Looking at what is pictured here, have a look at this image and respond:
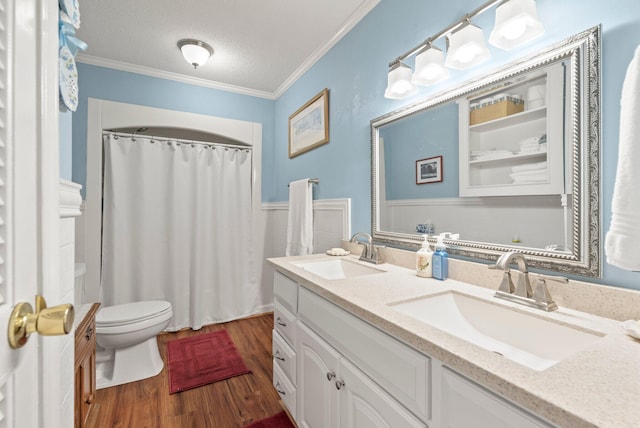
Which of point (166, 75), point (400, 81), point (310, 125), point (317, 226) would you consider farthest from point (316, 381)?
point (166, 75)

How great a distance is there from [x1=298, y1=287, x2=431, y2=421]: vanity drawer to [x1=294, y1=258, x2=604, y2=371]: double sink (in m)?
0.13

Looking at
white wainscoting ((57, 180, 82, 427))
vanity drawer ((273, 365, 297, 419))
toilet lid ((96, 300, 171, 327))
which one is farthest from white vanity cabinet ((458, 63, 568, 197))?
toilet lid ((96, 300, 171, 327))

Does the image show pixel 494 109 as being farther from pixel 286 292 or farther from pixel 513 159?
pixel 286 292

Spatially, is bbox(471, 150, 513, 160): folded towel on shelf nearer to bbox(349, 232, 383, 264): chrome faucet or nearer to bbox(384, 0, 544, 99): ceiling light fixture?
bbox(384, 0, 544, 99): ceiling light fixture

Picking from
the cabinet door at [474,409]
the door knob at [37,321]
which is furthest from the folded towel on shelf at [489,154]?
the door knob at [37,321]

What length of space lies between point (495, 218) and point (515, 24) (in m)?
0.66

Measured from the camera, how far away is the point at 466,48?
3.70ft

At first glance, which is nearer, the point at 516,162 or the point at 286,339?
the point at 516,162

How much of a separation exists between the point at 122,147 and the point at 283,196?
4.87ft

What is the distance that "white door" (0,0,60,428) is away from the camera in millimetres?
412

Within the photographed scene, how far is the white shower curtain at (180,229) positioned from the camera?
255 centimetres

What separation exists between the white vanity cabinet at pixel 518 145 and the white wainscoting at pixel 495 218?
0.12 ft

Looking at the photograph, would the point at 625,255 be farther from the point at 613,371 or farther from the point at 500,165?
the point at 500,165

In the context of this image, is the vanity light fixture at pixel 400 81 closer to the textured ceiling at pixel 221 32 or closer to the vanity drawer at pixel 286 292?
the textured ceiling at pixel 221 32
